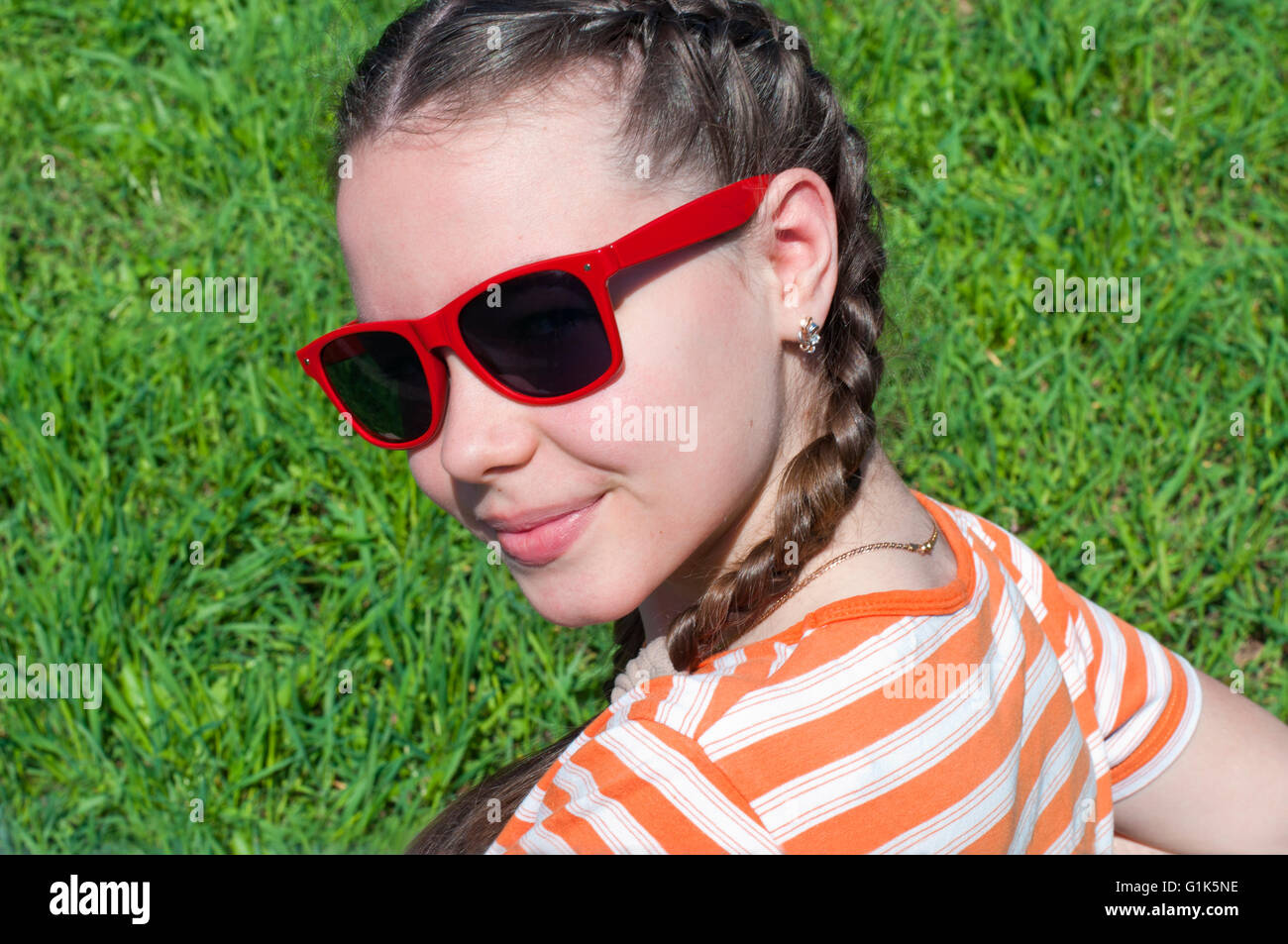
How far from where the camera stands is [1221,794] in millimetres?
1878

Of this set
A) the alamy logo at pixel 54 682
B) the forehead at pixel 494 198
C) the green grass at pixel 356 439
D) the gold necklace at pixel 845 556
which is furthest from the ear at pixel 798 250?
the alamy logo at pixel 54 682

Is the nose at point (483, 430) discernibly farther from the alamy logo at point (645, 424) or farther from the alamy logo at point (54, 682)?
the alamy logo at point (54, 682)

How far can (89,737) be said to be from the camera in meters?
2.66

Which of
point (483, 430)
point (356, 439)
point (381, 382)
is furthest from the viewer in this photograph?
point (356, 439)

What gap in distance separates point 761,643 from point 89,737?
6.32 feet

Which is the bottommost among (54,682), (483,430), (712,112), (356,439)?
(54,682)

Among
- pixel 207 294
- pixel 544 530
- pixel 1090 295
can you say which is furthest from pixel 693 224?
pixel 207 294

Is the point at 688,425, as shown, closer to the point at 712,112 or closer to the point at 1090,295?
the point at 712,112

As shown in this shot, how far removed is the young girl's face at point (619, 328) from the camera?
1404 millimetres

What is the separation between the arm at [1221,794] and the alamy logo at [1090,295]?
68.3 inches
